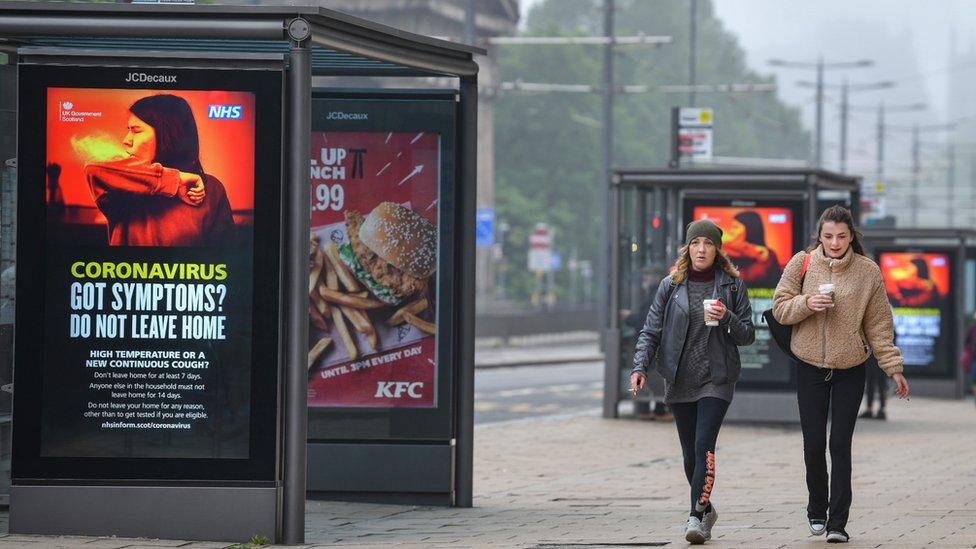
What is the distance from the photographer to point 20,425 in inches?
332

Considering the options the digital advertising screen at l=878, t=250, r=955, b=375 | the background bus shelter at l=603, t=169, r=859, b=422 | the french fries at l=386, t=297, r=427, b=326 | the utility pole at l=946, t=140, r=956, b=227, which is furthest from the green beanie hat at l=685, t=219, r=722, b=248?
the utility pole at l=946, t=140, r=956, b=227

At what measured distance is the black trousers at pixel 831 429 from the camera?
8375 mm

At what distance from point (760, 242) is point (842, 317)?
940 centimetres

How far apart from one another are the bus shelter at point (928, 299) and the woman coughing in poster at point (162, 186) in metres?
16.7

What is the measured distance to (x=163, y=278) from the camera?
8.41 m

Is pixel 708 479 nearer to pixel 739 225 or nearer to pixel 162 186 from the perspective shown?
pixel 162 186

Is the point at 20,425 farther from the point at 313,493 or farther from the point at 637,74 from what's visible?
the point at 637,74

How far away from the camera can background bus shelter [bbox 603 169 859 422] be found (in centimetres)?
1759

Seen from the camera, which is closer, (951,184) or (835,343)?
(835,343)

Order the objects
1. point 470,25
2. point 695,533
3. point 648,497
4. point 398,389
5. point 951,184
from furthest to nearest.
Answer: point 951,184 < point 470,25 < point 648,497 < point 398,389 < point 695,533

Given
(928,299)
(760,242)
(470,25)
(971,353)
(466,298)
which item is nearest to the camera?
(466,298)

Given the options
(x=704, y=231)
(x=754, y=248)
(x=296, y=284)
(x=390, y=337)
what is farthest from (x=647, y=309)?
(x=296, y=284)

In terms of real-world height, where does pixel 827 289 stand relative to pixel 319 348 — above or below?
above

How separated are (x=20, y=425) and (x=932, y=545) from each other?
4130mm
